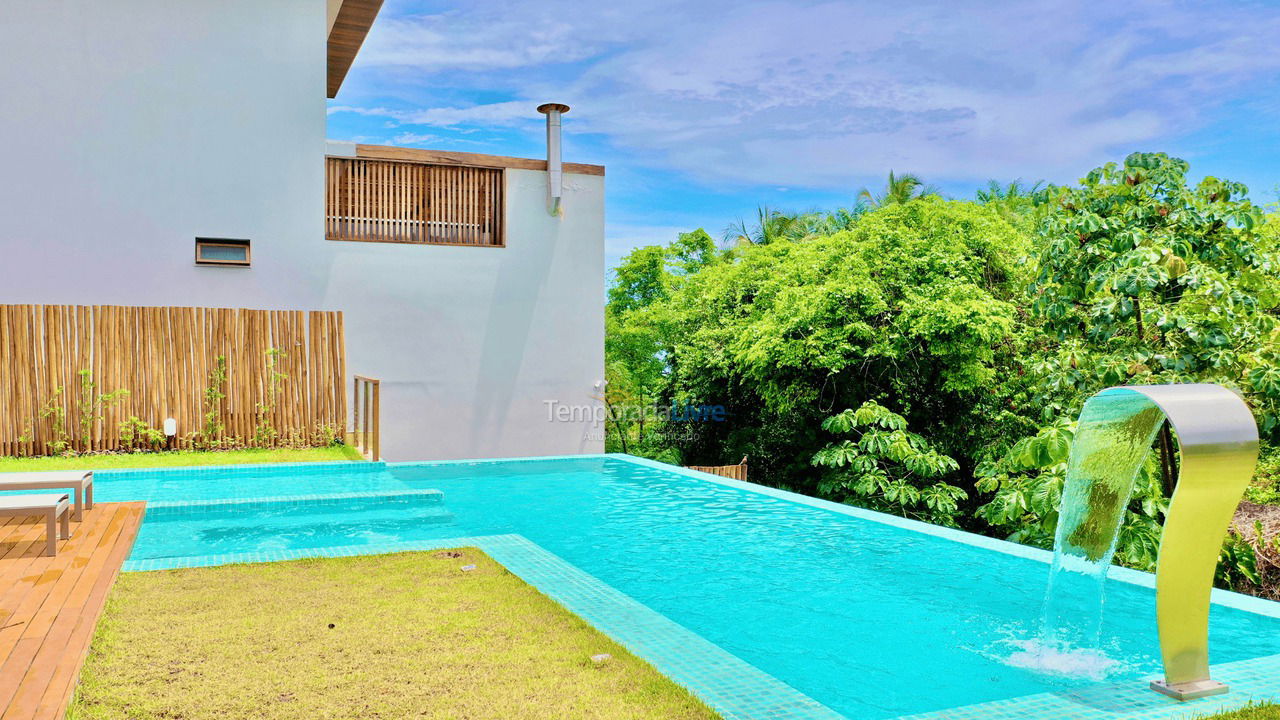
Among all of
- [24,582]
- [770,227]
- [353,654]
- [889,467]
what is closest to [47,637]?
[24,582]

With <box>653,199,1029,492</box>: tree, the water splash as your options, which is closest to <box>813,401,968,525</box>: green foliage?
<box>653,199,1029,492</box>: tree

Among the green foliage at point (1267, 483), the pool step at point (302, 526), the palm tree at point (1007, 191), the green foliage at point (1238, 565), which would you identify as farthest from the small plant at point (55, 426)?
the palm tree at point (1007, 191)

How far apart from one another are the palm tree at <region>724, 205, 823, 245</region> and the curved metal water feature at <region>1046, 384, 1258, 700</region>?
29865mm

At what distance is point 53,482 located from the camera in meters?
5.93

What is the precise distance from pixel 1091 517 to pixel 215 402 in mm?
9861

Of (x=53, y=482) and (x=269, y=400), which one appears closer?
(x=53, y=482)

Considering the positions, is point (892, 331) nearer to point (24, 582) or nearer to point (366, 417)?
point (366, 417)

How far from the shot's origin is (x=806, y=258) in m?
14.5

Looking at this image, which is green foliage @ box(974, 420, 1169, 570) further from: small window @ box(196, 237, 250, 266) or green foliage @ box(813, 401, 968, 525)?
small window @ box(196, 237, 250, 266)

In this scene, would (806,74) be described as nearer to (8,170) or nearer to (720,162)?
(720,162)

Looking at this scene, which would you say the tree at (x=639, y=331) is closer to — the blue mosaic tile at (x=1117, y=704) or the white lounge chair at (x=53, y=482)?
the white lounge chair at (x=53, y=482)

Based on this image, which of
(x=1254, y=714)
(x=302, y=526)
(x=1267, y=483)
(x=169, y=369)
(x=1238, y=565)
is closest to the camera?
(x=1254, y=714)

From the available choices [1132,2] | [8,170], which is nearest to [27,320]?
[8,170]

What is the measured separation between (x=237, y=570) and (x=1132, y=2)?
35730 millimetres
